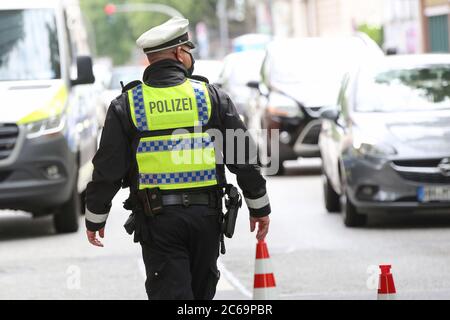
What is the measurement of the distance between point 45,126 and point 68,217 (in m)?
1.04

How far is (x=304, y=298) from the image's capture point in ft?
31.4

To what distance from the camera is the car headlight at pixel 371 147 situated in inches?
526

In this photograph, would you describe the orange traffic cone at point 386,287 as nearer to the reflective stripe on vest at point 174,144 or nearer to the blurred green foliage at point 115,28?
the reflective stripe on vest at point 174,144

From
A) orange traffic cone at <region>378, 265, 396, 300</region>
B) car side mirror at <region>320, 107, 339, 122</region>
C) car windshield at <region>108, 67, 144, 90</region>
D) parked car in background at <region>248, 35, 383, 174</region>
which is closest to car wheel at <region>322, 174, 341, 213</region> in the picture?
car side mirror at <region>320, 107, 339, 122</region>

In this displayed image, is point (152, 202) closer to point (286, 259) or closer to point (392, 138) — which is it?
point (286, 259)

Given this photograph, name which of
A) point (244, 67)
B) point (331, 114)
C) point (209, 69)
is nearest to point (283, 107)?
point (331, 114)

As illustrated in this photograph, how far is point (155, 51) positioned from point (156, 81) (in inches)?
5.4

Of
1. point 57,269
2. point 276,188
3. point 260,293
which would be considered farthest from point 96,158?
point 276,188

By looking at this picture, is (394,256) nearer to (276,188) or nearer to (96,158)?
(96,158)

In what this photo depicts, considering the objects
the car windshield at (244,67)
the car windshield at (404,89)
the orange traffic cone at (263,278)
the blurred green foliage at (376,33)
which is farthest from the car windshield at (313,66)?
the blurred green foliage at (376,33)

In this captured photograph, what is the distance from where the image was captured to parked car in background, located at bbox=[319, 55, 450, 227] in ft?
43.5

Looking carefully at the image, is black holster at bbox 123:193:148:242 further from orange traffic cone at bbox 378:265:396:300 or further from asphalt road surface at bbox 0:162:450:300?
asphalt road surface at bbox 0:162:450:300

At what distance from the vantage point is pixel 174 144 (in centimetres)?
649

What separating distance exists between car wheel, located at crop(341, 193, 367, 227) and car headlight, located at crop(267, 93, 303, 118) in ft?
19.7
